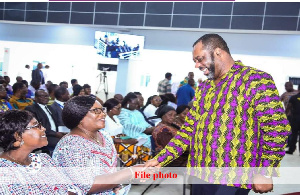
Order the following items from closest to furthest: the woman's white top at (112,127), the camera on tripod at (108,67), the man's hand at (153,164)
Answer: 1. the man's hand at (153,164)
2. the woman's white top at (112,127)
3. the camera on tripod at (108,67)

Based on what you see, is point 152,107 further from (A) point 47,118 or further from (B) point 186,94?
(A) point 47,118

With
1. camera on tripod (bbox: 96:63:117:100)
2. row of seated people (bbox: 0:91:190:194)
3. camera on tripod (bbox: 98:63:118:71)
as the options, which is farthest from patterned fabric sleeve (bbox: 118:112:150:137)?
camera on tripod (bbox: 98:63:118:71)

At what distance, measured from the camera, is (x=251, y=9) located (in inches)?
376

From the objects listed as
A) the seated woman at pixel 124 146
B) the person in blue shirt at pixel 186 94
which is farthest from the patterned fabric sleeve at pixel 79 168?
the person in blue shirt at pixel 186 94

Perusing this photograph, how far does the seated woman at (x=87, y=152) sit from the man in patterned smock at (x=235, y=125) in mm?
476

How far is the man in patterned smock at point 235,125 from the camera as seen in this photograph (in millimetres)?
1778

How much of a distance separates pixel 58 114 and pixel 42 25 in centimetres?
906

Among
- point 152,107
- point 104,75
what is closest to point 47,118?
point 152,107

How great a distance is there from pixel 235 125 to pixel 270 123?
0.59ft

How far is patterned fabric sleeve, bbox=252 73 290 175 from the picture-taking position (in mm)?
1762

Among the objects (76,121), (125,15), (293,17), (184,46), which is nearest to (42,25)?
(125,15)

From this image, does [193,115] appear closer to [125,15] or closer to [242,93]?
[242,93]

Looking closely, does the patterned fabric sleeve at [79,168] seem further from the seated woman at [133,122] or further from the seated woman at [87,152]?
the seated woman at [133,122]

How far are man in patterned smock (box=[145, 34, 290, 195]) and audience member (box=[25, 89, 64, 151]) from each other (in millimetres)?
2697
